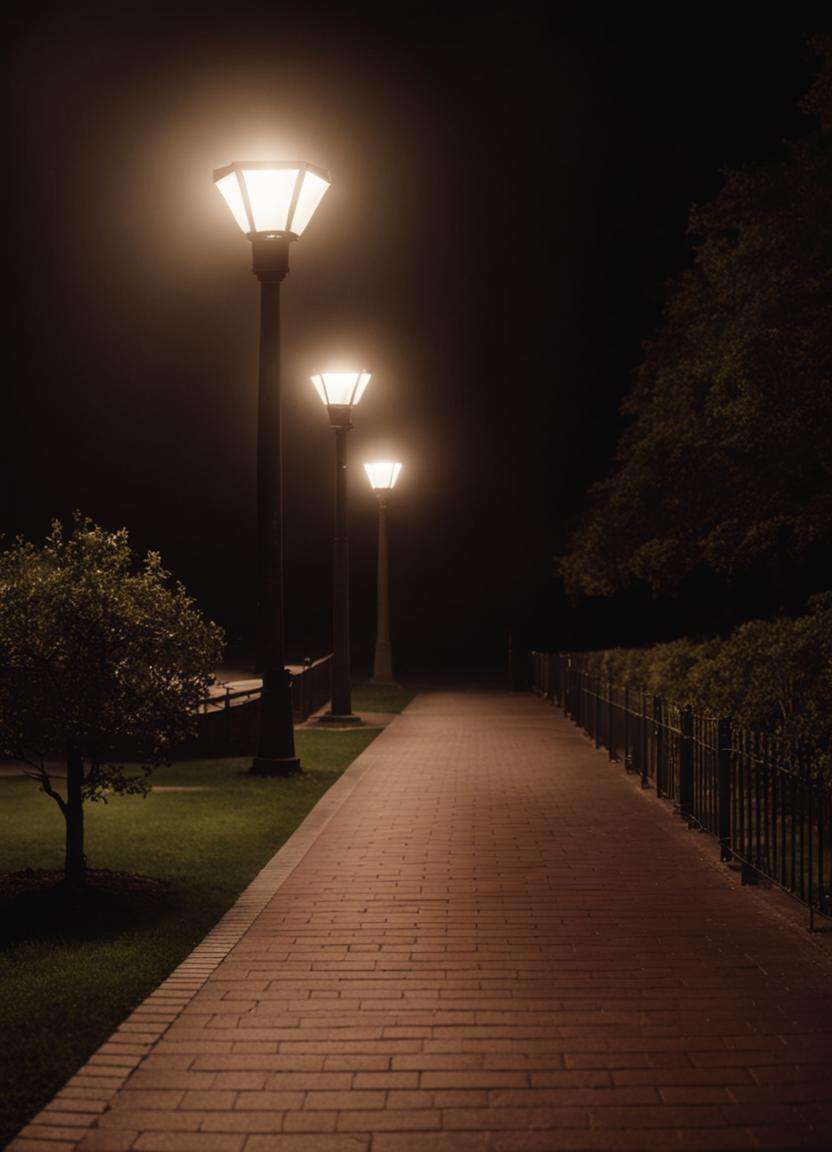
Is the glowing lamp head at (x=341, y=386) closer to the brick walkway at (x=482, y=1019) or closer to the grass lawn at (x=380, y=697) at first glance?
the grass lawn at (x=380, y=697)

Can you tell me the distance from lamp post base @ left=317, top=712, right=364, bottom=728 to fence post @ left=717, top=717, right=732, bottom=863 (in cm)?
1144

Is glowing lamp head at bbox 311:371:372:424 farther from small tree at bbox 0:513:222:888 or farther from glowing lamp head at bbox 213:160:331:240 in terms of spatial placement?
small tree at bbox 0:513:222:888

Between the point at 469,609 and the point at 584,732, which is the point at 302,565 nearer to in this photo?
the point at 469,609

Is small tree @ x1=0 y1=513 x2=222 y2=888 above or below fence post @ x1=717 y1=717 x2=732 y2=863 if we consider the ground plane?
Result: above

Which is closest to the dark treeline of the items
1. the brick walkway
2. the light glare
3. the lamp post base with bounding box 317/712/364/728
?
the lamp post base with bounding box 317/712/364/728

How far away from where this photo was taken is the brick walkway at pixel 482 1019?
4125 millimetres

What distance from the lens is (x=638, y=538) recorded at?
73.6ft

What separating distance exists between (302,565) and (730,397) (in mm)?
36142

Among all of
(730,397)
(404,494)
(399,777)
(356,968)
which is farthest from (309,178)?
(404,494)

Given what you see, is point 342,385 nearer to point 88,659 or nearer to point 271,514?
point 271,514

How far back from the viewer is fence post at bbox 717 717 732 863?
8.43m

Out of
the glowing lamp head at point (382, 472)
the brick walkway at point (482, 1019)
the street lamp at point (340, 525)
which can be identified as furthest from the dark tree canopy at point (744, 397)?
the brick walkway at point (482, 1019)

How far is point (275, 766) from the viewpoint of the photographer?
13234 mm

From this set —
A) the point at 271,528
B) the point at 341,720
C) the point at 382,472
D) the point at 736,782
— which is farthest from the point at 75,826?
the point at 382,472
